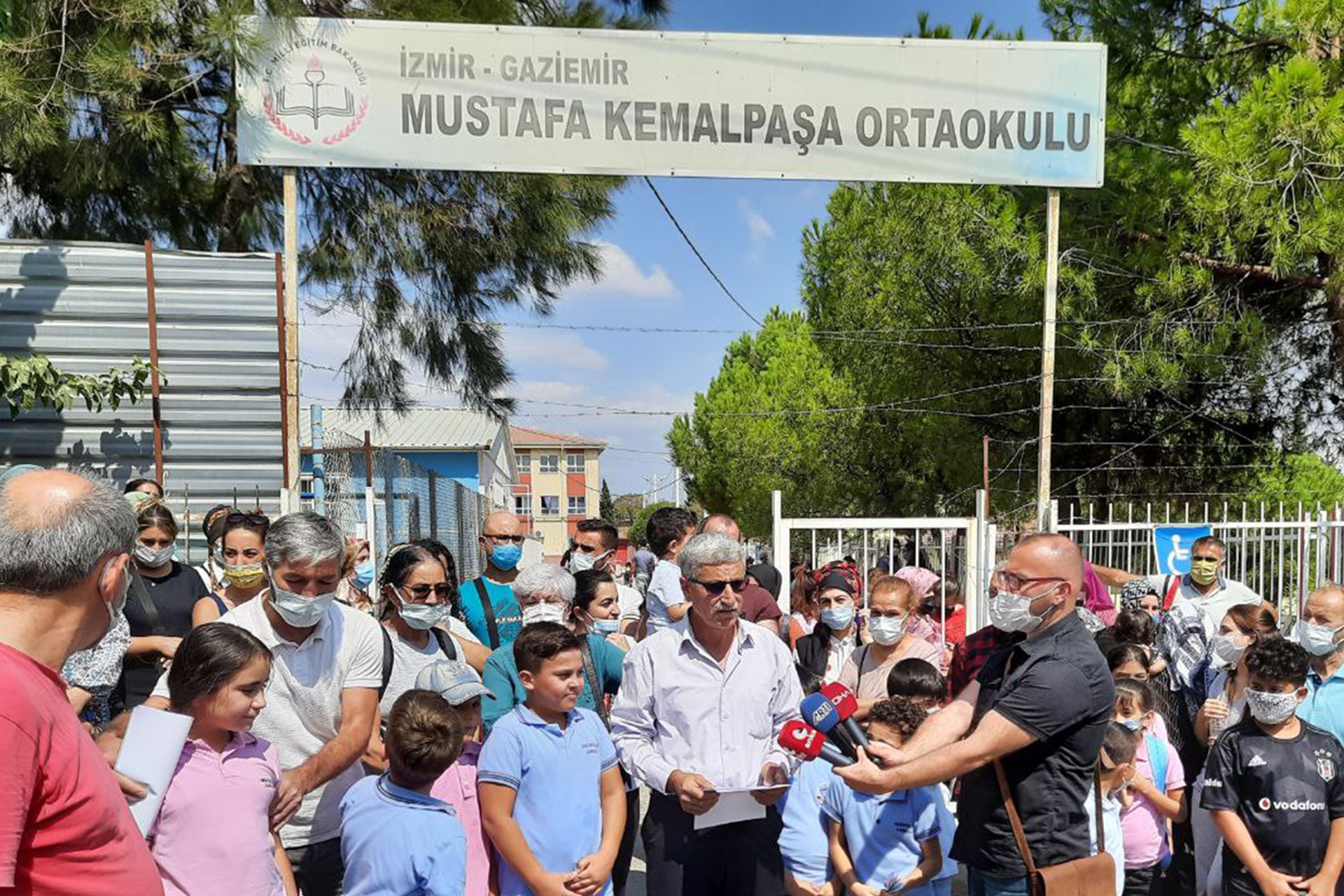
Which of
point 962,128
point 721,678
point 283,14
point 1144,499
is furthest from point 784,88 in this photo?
point 1144,499

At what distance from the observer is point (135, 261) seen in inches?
299

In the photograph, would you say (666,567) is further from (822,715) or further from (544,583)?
(822,715)

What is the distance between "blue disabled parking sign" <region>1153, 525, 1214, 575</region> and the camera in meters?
8.42

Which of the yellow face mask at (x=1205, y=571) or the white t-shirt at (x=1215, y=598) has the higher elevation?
the yellow face mask at (x=1205, y=571)

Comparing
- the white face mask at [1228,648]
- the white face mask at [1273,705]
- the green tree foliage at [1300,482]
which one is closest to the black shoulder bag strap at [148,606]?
the white face mask at [1273,705]

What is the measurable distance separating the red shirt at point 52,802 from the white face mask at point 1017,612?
240 centimetres

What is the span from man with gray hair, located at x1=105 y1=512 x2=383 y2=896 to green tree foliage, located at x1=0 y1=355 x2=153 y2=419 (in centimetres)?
402

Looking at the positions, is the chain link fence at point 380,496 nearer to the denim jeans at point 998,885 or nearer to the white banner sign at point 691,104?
the white banner sign at point 691,104

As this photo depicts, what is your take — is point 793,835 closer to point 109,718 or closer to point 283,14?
point 109,718

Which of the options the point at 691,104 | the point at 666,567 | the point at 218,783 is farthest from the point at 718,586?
the point at 691,104

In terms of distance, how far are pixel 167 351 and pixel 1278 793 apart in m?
6.94

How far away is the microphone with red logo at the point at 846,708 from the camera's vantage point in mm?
3162

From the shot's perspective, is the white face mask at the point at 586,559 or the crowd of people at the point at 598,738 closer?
the crowd of people at the point at 598,738

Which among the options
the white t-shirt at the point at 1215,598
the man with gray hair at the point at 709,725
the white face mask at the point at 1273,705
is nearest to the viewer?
the man with gray hair at the point at 709,725
